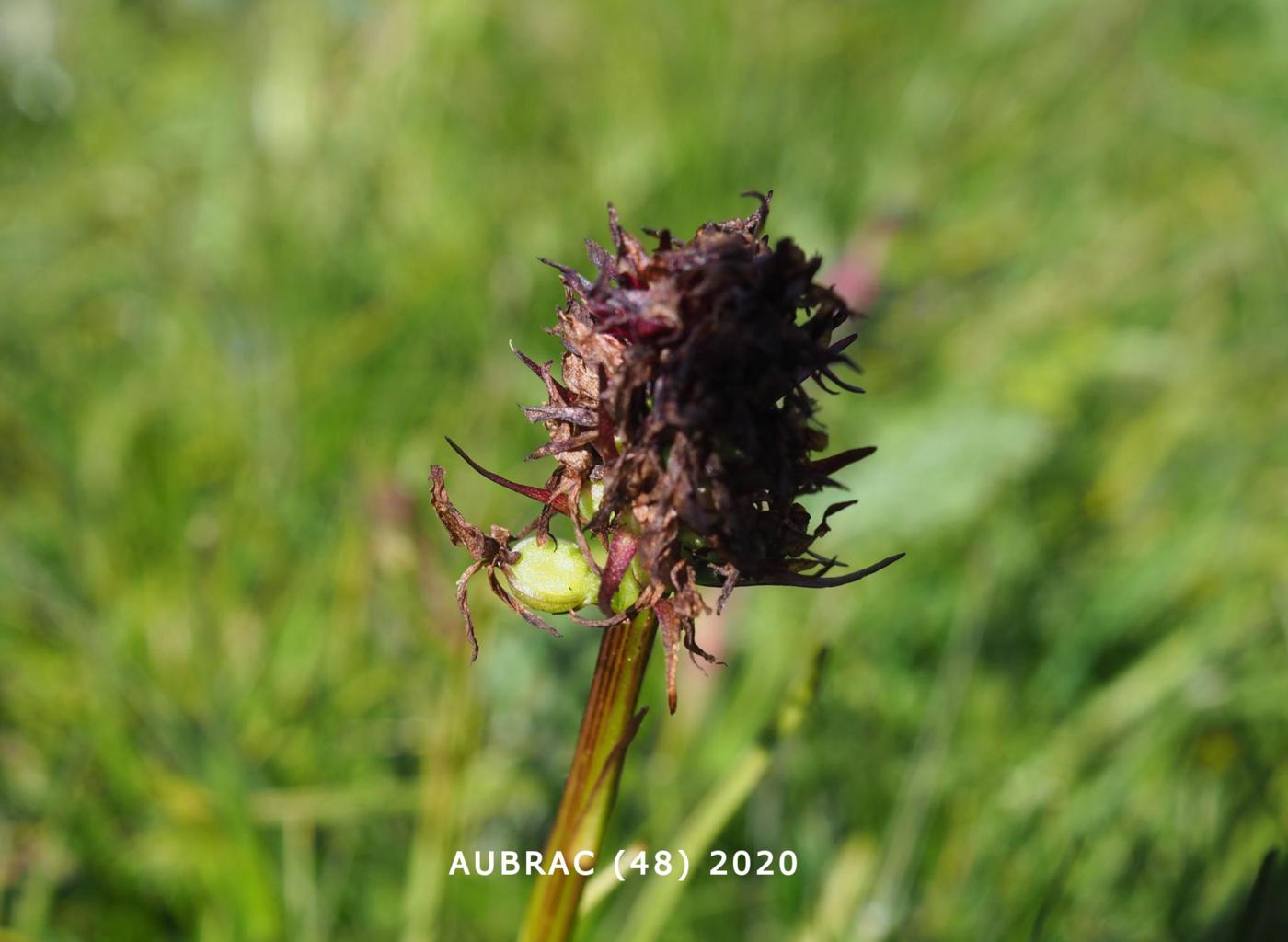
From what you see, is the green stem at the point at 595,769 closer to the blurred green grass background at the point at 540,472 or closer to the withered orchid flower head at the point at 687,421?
the withered orchid flower head at the point at 687,421

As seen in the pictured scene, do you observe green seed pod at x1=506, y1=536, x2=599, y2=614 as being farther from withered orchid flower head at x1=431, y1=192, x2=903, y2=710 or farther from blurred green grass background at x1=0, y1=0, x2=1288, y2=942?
blurred green grass background at x1=0, y1=0, x2=1288, y2=942

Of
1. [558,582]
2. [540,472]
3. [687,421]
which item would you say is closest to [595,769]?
[558,582]

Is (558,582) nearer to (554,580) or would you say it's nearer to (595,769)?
(554,580)

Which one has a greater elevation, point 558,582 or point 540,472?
point 540,472

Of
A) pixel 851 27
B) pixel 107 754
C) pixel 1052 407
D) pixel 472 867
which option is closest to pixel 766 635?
pixel 472 867

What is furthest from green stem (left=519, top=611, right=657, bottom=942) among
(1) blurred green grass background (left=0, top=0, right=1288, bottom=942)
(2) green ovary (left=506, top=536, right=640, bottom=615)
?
(1) blurred green grass background (left=0, top=0, right=1288, bottom=942)

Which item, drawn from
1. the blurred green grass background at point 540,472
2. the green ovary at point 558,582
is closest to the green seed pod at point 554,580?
the green ovary at point 558,582
